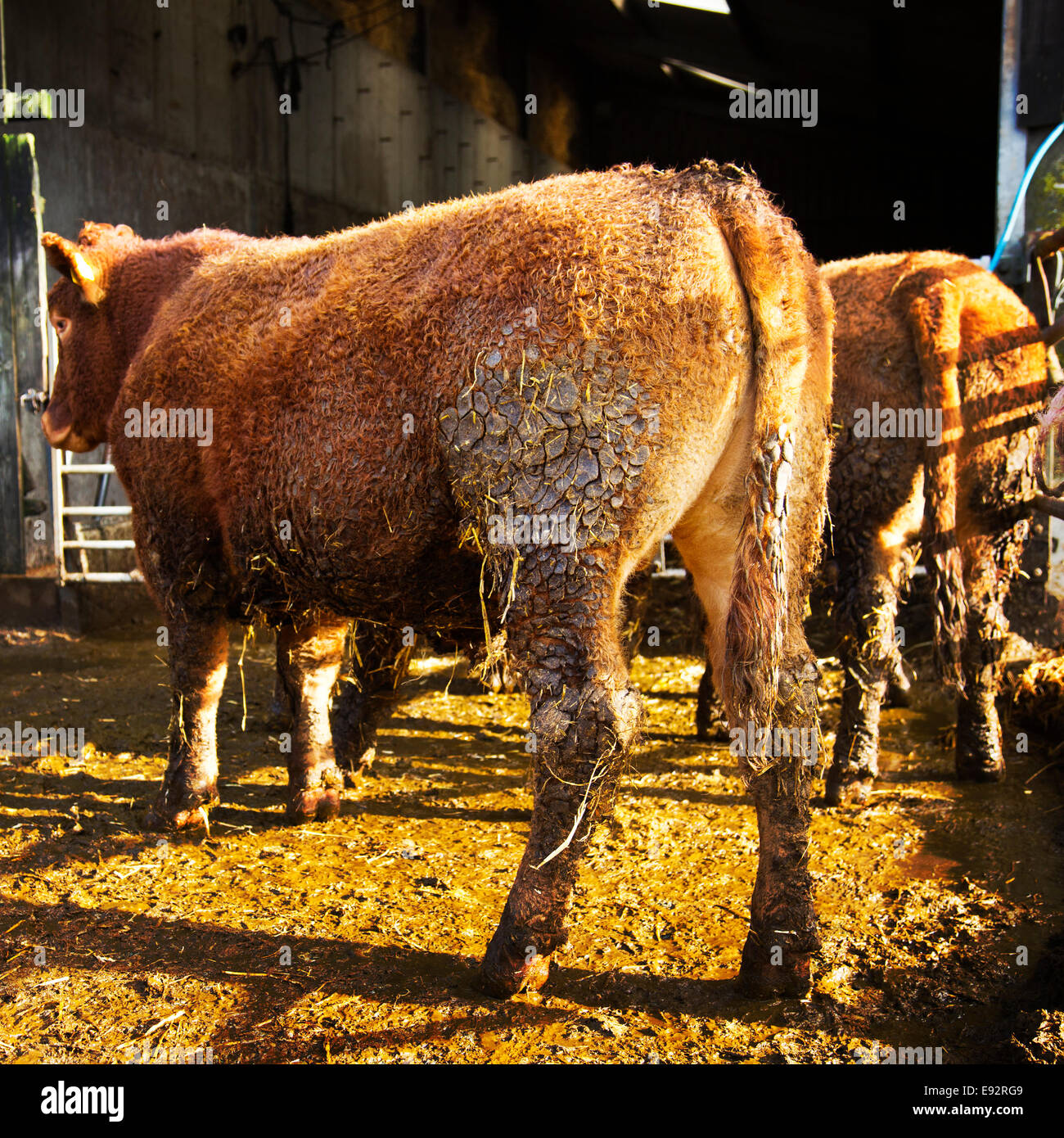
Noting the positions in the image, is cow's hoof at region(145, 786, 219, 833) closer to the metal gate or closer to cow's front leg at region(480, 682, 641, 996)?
cow's front leg at region(480, 682, 641, 996)

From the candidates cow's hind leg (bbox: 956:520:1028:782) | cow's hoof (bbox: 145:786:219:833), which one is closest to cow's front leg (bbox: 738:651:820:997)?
cow's hind leg (bbox: 956:520:1028:782)

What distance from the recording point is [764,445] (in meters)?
2.94

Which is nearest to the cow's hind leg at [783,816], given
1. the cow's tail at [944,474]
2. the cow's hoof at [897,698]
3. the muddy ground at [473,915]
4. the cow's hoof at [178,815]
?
the muddy ground at [473,915]

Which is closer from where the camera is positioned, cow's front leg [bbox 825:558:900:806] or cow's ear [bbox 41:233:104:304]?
cow's ear [bbox 41:233:104:304]

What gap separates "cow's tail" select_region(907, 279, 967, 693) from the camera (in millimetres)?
4520

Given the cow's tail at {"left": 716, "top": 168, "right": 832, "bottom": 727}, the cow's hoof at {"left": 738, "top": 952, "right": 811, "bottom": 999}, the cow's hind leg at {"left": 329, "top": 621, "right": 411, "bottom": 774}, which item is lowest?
the cow's hoof at {"left": 738, "top": 952, "right": 811, "bottom": 999}

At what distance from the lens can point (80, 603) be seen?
8297 mm

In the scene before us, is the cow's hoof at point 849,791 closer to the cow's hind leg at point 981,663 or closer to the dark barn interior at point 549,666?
the dark barn interior at point 549,666

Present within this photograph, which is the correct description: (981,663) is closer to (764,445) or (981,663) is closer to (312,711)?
(764,445)

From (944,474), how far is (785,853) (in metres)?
2.35

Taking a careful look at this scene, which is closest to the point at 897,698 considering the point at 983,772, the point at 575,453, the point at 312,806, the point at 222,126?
the point at 983,772

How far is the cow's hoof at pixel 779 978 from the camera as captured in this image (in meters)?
2.92

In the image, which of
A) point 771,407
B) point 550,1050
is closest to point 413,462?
point 771,407

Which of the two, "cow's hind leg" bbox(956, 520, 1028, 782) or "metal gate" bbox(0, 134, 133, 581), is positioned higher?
"metal gate" bbox(0, 134, 133, 581)
